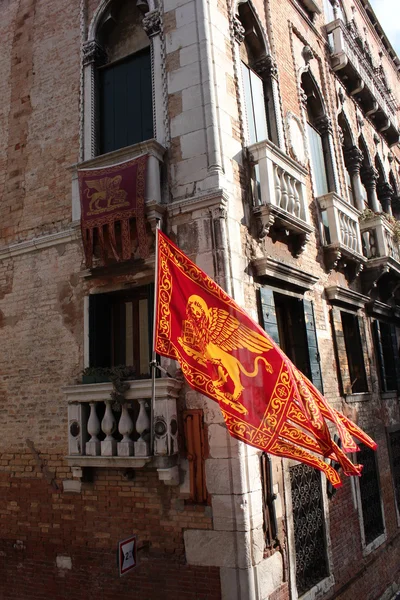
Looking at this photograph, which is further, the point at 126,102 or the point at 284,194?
the point at 126,102

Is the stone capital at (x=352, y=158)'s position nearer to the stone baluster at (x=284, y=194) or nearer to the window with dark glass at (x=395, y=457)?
the stone baluster at (x=284, y=194)

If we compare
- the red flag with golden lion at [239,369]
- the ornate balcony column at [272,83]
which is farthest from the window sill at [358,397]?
the ornate balcony column at [272,83]

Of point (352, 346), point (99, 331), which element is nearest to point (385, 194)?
point (352, 346)

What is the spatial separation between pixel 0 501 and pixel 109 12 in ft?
27.2

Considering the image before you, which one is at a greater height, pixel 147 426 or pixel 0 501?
pixel 147 426

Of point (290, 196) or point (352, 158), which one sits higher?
point (352, 158)

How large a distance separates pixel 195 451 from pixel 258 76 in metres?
6.86

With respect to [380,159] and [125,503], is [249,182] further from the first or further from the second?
[380,159]

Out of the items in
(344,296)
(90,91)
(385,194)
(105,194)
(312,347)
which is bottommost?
(312,347)

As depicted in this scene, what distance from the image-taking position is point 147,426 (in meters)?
6.70

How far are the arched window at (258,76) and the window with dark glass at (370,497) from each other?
6337 mm

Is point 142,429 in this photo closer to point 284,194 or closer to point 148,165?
point 148,165

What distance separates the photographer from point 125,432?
22.3ft

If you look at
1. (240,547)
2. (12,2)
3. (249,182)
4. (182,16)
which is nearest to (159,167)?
(249,182)
